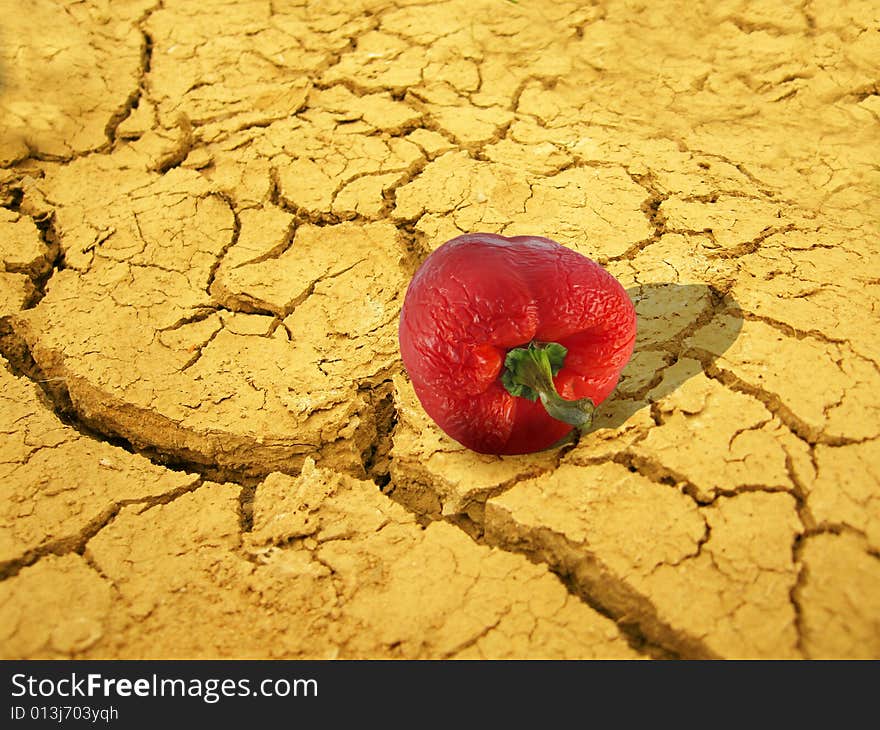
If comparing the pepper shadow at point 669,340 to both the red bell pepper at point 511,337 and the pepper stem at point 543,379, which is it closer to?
the red bell pepper at point 511,337

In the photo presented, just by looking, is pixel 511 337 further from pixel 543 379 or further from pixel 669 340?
pixel 669 340

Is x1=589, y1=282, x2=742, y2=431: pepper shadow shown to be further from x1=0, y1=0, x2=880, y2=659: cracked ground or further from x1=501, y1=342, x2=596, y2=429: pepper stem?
x1=501, y1=342, x2=596, y2=429: pepper stem

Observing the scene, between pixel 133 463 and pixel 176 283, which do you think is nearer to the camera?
pixel 133 463

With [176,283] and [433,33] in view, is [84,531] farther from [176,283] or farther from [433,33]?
[433,33]

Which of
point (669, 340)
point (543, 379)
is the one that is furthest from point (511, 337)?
point (669, 340)

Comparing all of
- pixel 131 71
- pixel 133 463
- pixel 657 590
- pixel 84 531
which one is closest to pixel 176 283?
pixel 133 463

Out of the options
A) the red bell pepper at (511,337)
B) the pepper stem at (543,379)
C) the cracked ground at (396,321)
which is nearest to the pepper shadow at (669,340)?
the cracked ground at (396,321)
